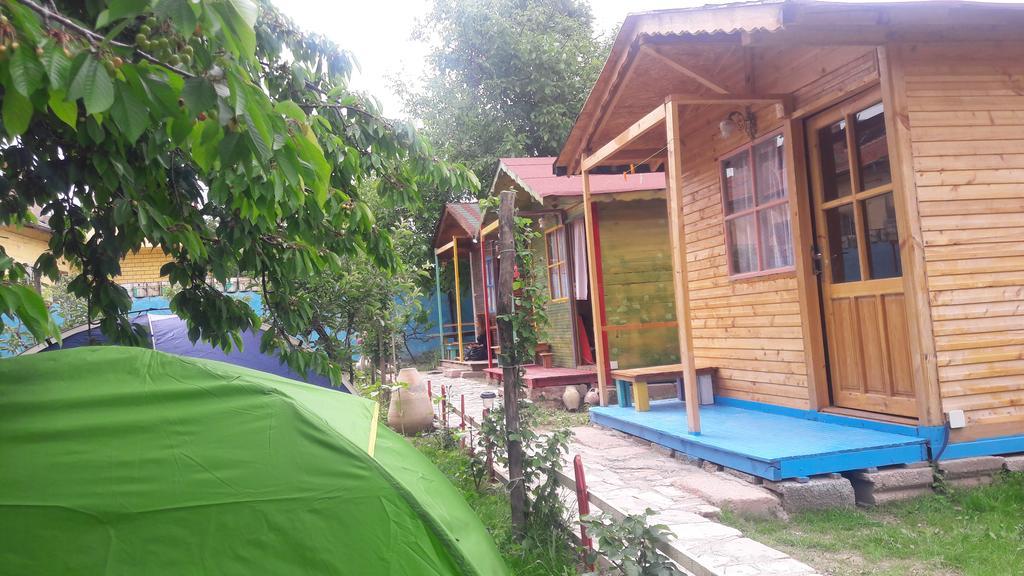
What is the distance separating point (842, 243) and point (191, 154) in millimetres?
5285

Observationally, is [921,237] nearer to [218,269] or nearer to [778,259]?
[778,259]

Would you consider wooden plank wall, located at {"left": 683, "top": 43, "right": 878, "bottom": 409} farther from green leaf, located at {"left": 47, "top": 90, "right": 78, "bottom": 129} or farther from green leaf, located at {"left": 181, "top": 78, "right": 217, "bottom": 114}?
green leaf, located at {"left": 47, "top": 90, "right": 78, "bottom": 129}

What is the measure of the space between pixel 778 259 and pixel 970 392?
6.49 ft

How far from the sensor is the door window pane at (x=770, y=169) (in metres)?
6.45

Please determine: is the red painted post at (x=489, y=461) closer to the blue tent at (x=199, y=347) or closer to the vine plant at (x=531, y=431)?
the vine plant at (x=531, y=431)

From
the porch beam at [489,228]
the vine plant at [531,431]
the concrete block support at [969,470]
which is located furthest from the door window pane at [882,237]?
the porch beam at [489,228]

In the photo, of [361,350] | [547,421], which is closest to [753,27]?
[547,421]

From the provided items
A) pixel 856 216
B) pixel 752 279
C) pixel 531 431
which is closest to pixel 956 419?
pixel 856 216

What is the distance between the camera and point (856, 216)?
5695 mm

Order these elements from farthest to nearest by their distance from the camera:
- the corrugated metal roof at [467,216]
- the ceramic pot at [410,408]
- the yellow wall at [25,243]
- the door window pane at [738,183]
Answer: the corrugated metal roof at [467,216] → the yellow wall at [25,243] → the ceramic pot at [410,408] → the door window pane at [738,183]

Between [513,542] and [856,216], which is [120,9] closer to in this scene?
[513,542]

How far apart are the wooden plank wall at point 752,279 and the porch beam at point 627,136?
3.03ft

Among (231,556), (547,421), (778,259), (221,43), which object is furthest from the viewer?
(547,421)

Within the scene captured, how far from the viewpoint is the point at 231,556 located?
2334 mm
